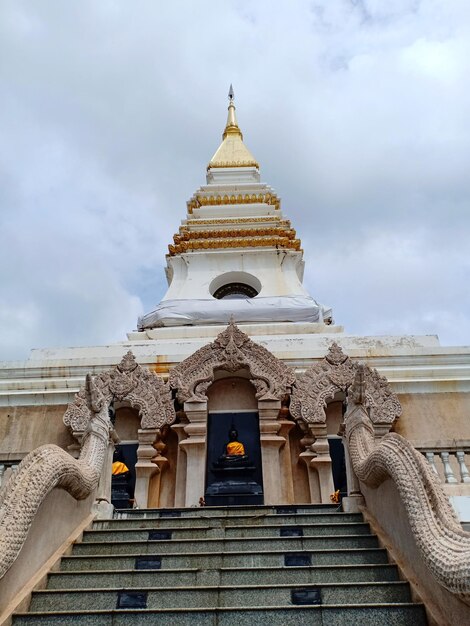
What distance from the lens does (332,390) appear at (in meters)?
11.1

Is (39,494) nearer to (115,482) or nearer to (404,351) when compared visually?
(115,482)

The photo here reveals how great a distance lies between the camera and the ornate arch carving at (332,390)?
10.8 metres

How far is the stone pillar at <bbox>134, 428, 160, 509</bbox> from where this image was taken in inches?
412

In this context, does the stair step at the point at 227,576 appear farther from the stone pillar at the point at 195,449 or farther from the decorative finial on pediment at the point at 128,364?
the decorative finial on pediment at the point at 128,364

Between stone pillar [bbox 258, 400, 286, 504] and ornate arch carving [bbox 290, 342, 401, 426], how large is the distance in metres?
0.43

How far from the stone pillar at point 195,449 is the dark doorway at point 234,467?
0.21 metres

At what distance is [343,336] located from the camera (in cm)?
1323

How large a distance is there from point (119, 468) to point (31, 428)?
2249 mm

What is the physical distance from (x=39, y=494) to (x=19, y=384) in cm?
718

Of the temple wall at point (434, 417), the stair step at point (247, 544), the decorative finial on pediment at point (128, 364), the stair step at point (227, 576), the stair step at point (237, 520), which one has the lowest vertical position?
the stair step at point (227, 576)

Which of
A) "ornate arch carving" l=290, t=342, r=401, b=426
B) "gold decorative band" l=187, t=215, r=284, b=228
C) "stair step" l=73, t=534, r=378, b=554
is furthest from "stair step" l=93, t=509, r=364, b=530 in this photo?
"gold decorative band" l=187, t=215, r=284, b=228

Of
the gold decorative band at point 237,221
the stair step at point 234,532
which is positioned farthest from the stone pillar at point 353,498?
the gold decorative band at point 237,221

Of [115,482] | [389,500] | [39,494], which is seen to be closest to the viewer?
[39,494]

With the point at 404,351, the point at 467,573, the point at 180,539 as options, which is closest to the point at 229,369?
the point at 404,351
